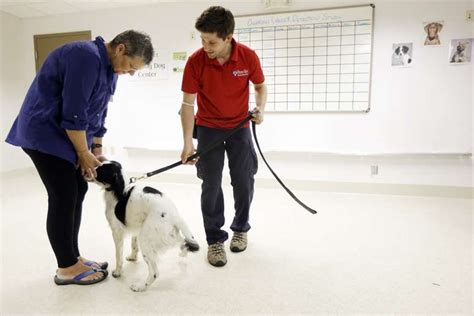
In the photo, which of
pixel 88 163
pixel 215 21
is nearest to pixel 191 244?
pixel 88 163

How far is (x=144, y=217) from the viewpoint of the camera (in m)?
1.65

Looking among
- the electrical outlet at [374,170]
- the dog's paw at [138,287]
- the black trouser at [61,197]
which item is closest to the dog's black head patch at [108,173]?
the black trouser at [61,197]

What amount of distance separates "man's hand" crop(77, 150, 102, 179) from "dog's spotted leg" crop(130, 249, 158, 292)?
0.47 meters

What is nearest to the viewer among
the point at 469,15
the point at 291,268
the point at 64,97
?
the point at 64,97

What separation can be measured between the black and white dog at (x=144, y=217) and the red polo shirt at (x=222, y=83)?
0.56 metres

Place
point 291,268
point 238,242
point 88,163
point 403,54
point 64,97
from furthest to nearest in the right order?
point 403,54 → point 238,242 → point 291,268 → point 88,163 → point 64,97

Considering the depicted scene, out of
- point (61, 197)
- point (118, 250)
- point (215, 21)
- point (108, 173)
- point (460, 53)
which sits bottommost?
point (118, 250)

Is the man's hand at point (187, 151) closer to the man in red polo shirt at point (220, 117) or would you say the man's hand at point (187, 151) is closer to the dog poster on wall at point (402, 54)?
the man in red polo shirt at point (220, 117)

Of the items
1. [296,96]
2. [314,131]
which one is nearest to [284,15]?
[296,96]

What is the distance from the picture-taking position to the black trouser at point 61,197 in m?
1.52

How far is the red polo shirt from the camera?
179cm

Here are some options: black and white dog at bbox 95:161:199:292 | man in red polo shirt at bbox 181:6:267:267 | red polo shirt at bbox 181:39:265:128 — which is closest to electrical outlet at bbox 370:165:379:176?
man in red polo shirt at bbox 181:6:267:267

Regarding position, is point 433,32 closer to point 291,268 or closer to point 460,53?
point 460,53

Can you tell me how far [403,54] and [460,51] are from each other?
49 centimetres
